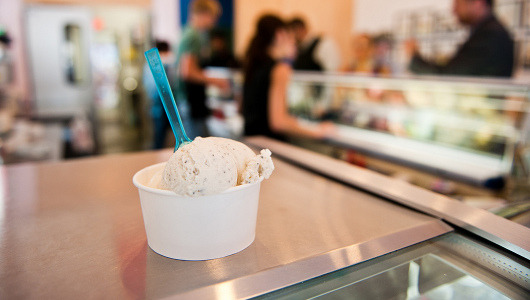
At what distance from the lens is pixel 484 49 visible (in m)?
2.39

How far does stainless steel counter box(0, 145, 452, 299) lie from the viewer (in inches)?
22.0

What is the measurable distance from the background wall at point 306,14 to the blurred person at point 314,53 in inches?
81.6

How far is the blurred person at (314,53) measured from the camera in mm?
3945

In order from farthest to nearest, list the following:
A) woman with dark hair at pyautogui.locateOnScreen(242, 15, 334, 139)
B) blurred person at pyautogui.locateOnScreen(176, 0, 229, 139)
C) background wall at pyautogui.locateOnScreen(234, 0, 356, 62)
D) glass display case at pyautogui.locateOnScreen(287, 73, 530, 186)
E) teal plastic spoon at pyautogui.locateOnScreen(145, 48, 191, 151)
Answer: background wall at pyautogui.locateOnScreen(234, 0, 356, 62) < blurred person at pyautogui.locateOnScreen(176, 0, 229, 139) < woman with dark hair at pyautogui.locateOnScreen(242, 15, 334, 139) < glass display case at pyautogui.locateOnScreen(287, 73, 530, 186) < teal plastic spoon at pyautogui.locateOnScreen(145, 48, 191, 151)

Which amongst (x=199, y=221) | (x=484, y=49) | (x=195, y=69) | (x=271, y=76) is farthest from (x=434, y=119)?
(x=195, y=69)

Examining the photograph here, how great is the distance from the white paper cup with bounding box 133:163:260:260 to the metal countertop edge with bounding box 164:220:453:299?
8 cm

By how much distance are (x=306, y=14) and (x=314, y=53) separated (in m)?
2.91

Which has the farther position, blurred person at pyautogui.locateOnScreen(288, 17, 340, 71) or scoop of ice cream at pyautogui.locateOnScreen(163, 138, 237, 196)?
blurred person at pyautogui.locateOnScreen(288, 17, 340, 71)

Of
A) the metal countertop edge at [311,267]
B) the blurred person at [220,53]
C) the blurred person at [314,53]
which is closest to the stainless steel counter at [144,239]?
the metal countertop edge at [311,267]

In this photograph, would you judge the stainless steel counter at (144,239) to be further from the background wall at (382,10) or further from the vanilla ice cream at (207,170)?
the background wall at (382,10)

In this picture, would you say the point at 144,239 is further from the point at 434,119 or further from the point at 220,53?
the point at 220,53

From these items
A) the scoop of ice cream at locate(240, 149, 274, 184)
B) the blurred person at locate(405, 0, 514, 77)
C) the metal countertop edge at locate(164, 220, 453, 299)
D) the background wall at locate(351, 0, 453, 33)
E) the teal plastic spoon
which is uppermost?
the background wall at locate(351, 0, 453, 33)

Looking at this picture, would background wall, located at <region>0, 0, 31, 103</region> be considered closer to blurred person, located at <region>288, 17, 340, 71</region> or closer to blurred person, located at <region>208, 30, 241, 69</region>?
blurred person, located at <region>208, 30, 241, 69</region>

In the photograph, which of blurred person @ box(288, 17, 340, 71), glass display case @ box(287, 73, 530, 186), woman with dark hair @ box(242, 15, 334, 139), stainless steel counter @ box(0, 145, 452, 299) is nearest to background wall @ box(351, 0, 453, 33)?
blurred person @ box(288, 17, 340, 71)
